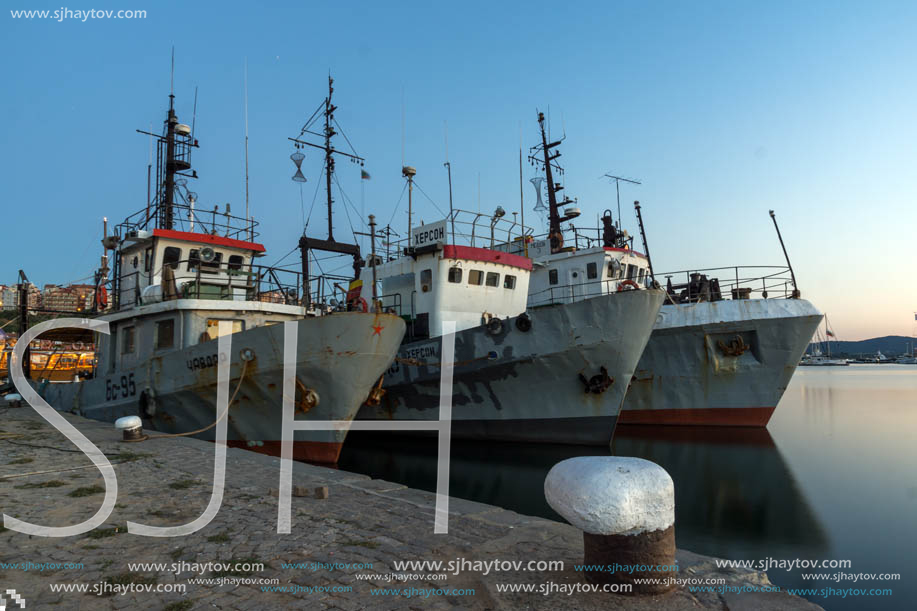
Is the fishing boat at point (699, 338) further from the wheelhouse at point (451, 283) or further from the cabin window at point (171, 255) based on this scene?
the cabin window at point (171, 255)

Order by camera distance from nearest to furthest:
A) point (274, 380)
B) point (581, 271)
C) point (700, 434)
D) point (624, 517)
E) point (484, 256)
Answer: point (624, 517), point (274, 380), point (484, 256), point (700, 434), point (581, 271)

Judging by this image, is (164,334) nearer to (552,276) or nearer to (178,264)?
(178,264)

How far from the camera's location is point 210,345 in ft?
35.2

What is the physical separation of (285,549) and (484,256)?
12.3m

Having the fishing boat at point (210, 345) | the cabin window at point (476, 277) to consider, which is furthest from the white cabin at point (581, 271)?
the fishing boat at point (210, 345)

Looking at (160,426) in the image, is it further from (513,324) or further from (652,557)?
(652,557)

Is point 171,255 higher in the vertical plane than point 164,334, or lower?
higher

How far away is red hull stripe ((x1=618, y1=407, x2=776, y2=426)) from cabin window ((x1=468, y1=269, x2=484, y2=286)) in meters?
6.73

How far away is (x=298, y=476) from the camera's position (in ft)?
23.8

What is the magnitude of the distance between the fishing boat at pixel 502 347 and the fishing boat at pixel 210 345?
1.83 m

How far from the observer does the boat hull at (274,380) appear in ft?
33.6

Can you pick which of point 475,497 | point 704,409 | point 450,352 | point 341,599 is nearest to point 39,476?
point 341,599

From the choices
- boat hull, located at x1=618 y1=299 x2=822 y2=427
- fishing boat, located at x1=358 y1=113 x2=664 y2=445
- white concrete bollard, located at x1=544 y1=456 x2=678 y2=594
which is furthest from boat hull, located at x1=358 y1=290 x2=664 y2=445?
white concrete bollard, located at x1=544 y1=456 x2=678 y2=594

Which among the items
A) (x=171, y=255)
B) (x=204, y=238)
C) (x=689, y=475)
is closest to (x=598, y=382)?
(x=689, y=475)
